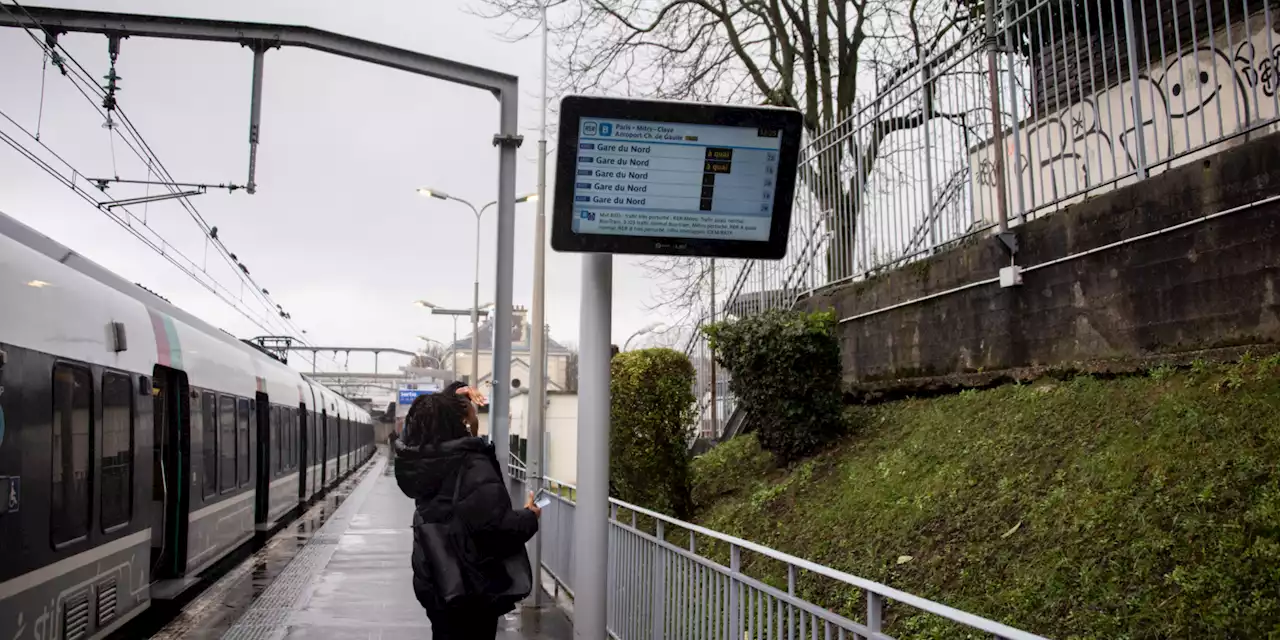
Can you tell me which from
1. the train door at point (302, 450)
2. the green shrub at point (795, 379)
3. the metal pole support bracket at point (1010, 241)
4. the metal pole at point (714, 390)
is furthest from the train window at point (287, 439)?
the metal pole support bracket at point (1010, 241)

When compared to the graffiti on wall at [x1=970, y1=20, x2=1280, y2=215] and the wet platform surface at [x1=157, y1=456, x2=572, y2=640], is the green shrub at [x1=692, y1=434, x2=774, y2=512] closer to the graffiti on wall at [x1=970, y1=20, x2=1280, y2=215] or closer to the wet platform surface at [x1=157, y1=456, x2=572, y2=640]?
the wet platform surface at [x1=157, y1=456, x2=572, y2=640]

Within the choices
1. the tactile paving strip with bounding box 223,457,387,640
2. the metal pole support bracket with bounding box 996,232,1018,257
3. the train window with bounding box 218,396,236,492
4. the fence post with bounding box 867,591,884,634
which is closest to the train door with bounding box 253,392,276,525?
the tactile paving strip with bounding box 223,457,387,640

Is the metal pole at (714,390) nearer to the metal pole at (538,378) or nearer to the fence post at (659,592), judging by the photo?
the metal pole at (538,378)

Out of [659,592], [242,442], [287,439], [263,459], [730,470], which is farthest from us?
[287,439]

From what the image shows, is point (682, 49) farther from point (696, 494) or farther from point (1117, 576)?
point (1117, 576)

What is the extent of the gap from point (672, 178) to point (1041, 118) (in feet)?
15.2

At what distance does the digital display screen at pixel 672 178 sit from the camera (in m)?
4.41

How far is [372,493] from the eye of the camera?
27.7 meters

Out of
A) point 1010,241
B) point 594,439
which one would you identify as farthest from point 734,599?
point 1010,241

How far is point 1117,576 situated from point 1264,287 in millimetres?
1891

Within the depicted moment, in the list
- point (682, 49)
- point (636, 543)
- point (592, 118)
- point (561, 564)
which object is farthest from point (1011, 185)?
point (682, 49)

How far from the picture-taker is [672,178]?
448 cm

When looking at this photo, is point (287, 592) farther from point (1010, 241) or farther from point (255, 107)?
point (1010, 241)

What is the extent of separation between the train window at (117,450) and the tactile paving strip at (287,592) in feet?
4.58
